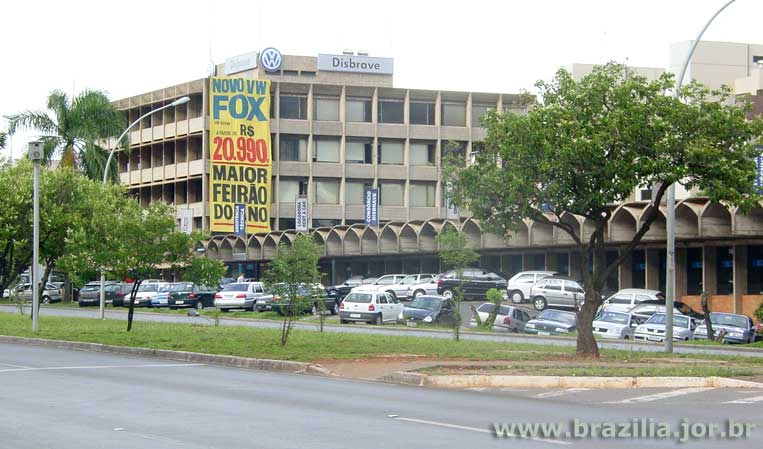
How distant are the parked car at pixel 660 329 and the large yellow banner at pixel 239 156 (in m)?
39.3

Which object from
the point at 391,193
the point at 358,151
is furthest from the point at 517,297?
the point at 358,151

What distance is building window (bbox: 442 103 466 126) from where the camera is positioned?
89625 millimetres

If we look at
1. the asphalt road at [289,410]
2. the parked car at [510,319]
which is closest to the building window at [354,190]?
the parked car at [510,319]

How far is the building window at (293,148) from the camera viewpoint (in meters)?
86.3

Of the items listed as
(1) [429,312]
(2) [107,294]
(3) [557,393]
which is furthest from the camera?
(2) [107,294]

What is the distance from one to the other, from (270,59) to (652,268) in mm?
41300

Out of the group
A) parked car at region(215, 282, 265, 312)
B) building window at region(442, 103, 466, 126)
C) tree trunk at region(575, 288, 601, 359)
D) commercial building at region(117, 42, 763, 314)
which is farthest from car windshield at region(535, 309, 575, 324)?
building window at region(442, 103, 466, 126)

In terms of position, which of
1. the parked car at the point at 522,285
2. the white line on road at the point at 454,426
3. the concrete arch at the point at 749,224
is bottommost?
the white line on road at the point at 454,426

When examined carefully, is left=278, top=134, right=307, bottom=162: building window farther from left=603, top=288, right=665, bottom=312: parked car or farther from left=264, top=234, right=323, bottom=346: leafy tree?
left=264, top=234, right=323, bottom=346: leafy tree

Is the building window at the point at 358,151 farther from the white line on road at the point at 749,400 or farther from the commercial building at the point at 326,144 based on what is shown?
the white line on road at the point at 749,400

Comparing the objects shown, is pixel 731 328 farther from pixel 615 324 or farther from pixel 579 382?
pixel 579 382

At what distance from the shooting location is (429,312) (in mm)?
45125

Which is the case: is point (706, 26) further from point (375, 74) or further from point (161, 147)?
point (161, 147)

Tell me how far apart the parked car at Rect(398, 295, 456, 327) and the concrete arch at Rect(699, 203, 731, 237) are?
469 inches
